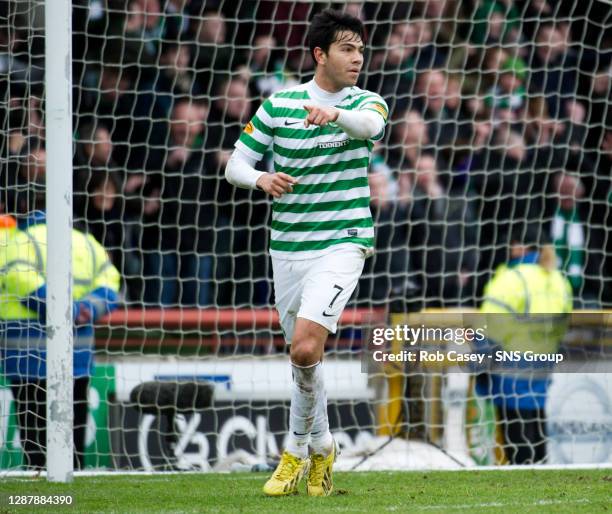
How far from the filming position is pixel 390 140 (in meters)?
10.1

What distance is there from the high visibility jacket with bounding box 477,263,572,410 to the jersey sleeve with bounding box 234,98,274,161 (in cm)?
307

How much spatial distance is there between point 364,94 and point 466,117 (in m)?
4.64

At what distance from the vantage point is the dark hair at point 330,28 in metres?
5.38

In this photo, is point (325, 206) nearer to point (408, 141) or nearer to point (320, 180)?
point (320, 180)

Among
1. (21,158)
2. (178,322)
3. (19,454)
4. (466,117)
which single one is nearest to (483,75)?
(466,117)

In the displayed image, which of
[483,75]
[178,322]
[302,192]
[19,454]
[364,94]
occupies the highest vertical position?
[483,75]

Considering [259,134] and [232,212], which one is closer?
[259,134]

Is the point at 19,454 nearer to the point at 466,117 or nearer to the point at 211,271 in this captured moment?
the point at 211,271

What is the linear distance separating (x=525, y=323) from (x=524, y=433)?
2.44 feet

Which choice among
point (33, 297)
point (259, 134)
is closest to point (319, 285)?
point (259, 134)

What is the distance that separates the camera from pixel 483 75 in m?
9.73

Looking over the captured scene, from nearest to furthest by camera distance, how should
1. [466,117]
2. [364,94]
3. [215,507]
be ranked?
1. [215,507]
2. [364,94]
3. [466,117]

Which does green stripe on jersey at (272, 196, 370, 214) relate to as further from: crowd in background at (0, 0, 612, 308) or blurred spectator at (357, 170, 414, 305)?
blurred spectator at (357, 170, 414, 305)

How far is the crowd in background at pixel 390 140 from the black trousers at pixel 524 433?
1.24 metres
